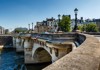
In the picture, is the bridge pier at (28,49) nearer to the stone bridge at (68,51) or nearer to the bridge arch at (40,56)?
the stone bridge at (68,51)

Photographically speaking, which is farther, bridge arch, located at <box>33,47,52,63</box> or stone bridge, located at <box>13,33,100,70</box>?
bridge arch, located at <box>33,47,52,63</box>

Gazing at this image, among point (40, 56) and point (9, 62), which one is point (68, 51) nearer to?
point (40, 56)

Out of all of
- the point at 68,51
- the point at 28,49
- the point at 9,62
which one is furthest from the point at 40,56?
the point at 68,51

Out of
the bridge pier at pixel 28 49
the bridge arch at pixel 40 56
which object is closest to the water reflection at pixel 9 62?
the bridge pier at pixel 28 49

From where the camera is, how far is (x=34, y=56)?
41688mm

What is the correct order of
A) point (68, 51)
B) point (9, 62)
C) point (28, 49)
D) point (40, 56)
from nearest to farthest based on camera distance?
1. point (68, 51)
2. point (40, 56)
3. point (28, 49)
4. point (9, 62)

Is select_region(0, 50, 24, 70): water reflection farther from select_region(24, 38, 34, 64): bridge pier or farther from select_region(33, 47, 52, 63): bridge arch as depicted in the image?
select_region(33, 47, 52, 63): bridge arch

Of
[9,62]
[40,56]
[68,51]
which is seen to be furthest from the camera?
[9,62]

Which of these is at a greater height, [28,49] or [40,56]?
[28,49]

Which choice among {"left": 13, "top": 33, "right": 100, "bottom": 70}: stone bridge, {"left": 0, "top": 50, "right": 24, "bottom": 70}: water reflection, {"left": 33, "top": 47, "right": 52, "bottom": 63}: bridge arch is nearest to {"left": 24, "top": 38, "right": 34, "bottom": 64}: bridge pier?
{"left": 13, "top": 33, "right": 100, "bottom": 70}: stone bridge

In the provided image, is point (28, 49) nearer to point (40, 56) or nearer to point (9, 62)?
point (40, 56)

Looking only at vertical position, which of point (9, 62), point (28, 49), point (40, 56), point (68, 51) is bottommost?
point (9, 62)

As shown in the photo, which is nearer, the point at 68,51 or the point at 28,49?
the point at 68,51

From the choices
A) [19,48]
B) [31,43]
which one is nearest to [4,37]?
[19,48]
